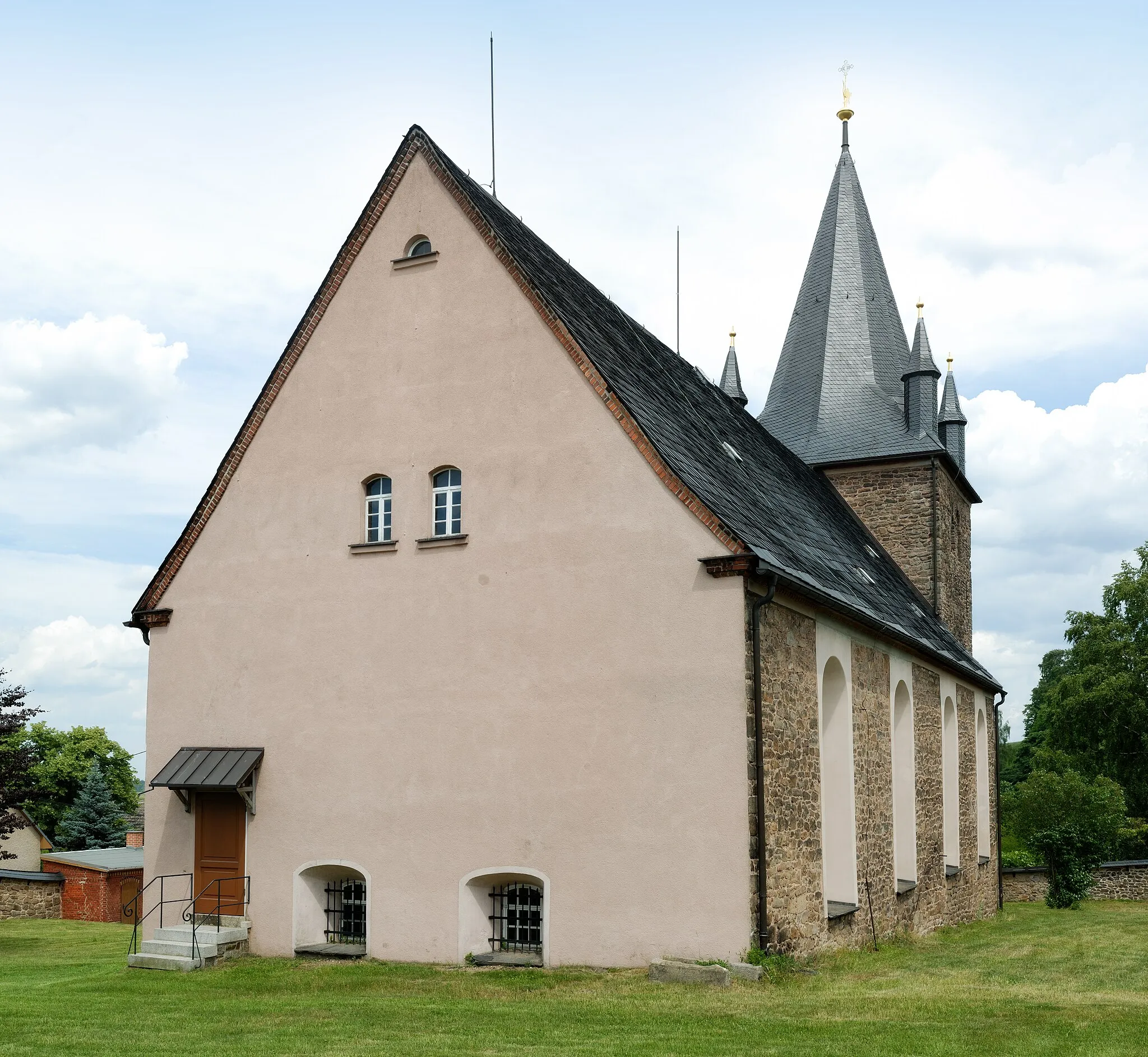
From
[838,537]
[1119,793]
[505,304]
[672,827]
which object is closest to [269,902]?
[672,827]

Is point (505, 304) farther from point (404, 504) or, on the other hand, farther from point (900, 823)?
point (900, 823)

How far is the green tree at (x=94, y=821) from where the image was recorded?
4722 cm

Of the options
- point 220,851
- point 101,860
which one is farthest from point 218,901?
point 101,860

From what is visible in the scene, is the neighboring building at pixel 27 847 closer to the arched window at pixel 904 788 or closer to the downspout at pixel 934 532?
the downspout at pixel 934 532

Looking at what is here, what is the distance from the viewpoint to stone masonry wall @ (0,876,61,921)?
34094mm

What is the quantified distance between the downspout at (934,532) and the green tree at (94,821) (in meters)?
33.2

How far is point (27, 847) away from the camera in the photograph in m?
51.5

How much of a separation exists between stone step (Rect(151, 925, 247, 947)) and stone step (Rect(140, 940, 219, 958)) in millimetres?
52

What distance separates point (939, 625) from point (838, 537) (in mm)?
5890

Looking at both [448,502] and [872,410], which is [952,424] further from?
[448,502]

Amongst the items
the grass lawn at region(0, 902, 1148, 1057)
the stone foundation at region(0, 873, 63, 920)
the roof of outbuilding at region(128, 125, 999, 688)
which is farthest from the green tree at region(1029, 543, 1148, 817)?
the stone foundation at region(0, 873, 63, 920)

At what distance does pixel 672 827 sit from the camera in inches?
555

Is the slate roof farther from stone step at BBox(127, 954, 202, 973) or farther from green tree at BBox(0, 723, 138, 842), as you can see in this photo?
green tree at BBox(0, 723, 138, 842)

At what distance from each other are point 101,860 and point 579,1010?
2759 centimetres
